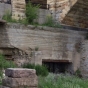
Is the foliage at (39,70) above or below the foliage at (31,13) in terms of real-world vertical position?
below

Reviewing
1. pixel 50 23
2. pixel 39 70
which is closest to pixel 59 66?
pixel 50 23

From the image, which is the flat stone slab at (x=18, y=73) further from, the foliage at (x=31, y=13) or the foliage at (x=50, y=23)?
the foliage at (x=50, y=23)

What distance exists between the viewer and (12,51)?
10359 mm

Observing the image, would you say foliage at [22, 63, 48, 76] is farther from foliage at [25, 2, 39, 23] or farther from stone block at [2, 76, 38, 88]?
stone block at [2, 76, 38, 88]

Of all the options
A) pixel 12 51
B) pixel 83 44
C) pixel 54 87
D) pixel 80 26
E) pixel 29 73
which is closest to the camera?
pixel 29 73

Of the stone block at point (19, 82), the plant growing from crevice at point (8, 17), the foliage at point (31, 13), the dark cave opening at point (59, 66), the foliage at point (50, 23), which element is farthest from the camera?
the dark cave opening at point (59, 66)

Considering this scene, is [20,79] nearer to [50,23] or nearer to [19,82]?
[19,82]

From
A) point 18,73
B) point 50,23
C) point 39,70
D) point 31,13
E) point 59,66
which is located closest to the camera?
point 18,73

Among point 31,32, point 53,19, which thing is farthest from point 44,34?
point 53,19

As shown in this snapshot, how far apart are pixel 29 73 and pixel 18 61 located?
475 cm

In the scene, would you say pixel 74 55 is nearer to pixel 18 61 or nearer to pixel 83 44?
pixel 83 44

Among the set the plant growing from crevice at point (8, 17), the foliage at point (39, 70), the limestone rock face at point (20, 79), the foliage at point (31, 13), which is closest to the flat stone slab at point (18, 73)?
the limestone rock face at point (20, 79)

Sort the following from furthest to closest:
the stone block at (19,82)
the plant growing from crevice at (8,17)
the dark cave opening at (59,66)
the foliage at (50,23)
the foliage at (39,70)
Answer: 1. the dark cave opening at (59,66)
2. the foliage at (50,23)
3. the plant growing from crevice at (8,17)
4. the foliage at (39,70)
5. the stone block at (19,82)

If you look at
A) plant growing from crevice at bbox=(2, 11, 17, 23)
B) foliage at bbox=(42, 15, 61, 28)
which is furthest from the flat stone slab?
foliage at bbox=(42, 15, 61, 28)
